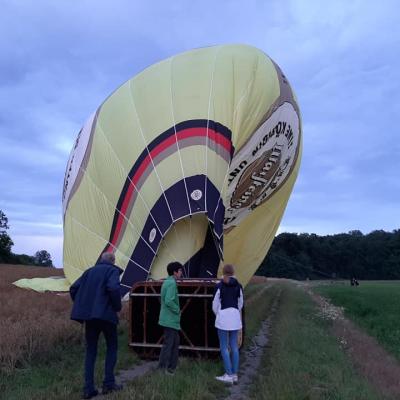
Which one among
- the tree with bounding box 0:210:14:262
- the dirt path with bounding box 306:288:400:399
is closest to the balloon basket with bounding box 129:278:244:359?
the dirt path with bounding box 306:288:400:399

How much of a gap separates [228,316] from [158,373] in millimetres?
1083

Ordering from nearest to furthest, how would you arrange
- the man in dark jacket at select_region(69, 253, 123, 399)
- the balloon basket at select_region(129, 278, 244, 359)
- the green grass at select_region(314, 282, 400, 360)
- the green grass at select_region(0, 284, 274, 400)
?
the green grass at select_region(0, 284, 274, 400), the man in dark jacket at select_region(69, 253, 123, 399), the balloon basket at select_region(129, 278, 244, 359), the green grass at select_region(314, 282, 400, 360)

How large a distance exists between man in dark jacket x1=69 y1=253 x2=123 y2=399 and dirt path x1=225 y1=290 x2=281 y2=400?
1353mm

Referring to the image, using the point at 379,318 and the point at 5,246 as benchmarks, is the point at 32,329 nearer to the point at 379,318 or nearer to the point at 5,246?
the point at 379,318

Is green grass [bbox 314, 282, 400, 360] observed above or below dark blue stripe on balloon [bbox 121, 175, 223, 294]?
below

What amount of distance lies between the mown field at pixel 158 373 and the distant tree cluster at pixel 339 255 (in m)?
100

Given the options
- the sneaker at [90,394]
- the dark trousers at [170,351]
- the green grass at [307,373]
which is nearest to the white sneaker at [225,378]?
the green grass at [307,373]

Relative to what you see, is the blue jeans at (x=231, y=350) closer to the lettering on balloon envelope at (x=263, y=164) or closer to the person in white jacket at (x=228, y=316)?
the person in white jacket at (x=228, y=316)

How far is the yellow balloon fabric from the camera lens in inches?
376

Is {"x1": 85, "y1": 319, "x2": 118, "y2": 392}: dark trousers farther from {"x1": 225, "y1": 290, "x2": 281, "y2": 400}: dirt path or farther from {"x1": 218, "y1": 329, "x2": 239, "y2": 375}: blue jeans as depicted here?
{"x1": 218, "y1": 329, "x2": 239, "y2": 375}: blue jeans

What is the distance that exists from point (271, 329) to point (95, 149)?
220 inches

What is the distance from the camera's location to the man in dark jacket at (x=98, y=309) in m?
5.55

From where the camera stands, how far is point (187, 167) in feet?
31.9

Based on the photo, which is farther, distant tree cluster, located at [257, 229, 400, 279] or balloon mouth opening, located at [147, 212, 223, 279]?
distant tree cluster, located at [257, 229, 400, 279]
